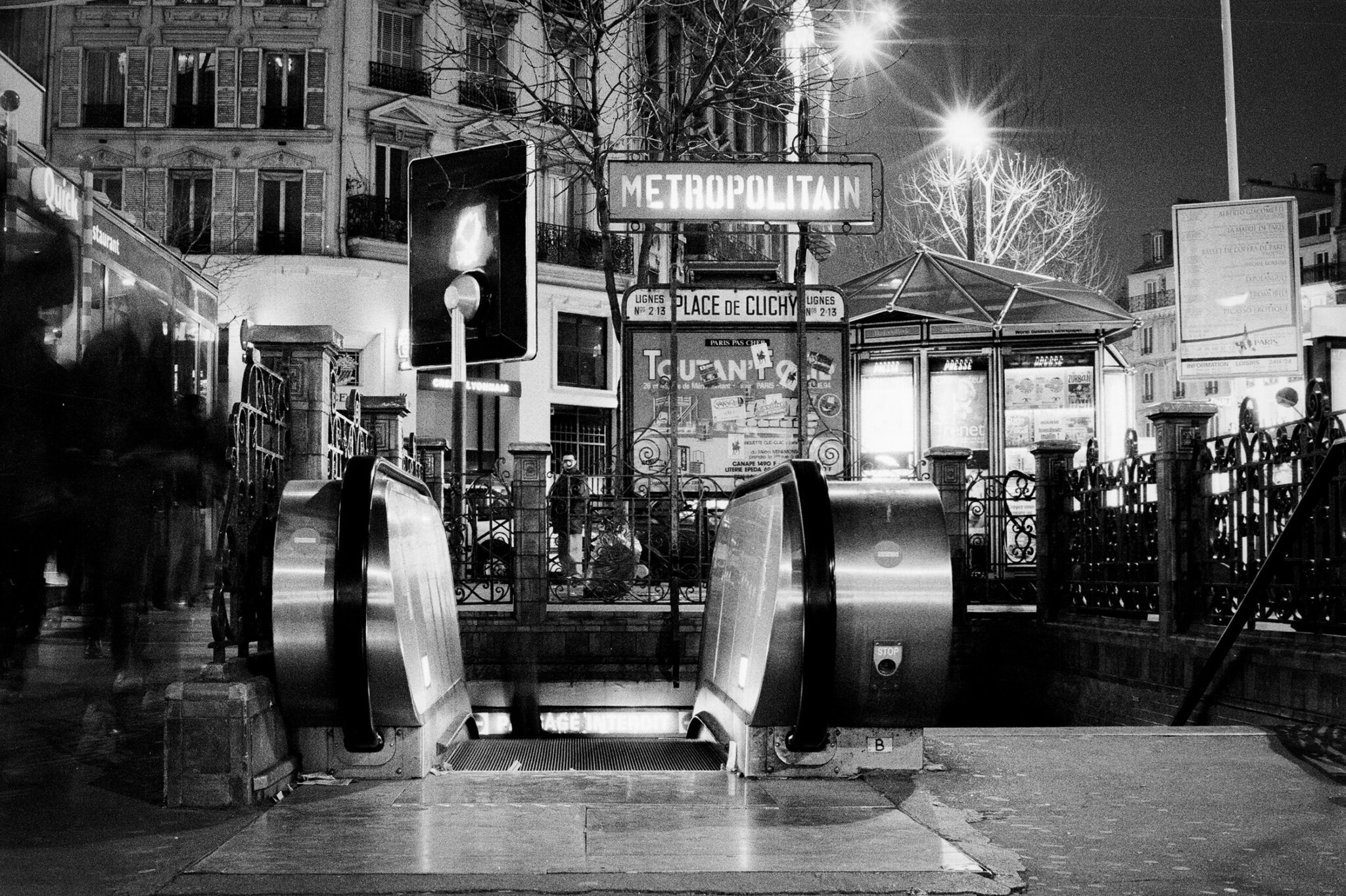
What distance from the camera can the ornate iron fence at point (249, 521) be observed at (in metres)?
6.57

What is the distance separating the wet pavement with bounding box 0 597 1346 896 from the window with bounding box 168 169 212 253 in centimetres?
2858

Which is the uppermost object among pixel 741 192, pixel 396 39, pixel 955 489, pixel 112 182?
pixel 396 39

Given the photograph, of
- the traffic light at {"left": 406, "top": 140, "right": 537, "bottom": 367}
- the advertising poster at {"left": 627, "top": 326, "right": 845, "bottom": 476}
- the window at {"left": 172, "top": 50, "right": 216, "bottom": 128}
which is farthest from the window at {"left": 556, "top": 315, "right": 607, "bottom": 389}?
the traffic light at {"left": 406, "top": 140, "right": 537, "bottom": 367}

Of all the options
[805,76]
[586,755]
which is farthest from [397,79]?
[586,755]

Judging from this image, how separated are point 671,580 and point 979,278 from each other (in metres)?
9.64

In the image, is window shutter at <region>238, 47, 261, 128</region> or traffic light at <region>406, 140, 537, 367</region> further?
window shutter at <region>238, 47, 261, 128</region>

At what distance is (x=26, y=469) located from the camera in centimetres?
1360

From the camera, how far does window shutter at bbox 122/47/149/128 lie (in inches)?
1362

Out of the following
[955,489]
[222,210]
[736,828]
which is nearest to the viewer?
[736,828]

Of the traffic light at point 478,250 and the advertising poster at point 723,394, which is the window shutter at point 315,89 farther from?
the traffic light at point 478,250

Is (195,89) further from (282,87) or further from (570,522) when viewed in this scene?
(570,522)

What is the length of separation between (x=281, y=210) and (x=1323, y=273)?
59365 mm

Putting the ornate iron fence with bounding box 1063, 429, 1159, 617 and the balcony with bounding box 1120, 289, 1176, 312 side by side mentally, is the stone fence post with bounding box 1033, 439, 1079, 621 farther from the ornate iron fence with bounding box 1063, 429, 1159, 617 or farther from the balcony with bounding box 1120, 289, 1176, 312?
the balcony with bounding box 1120, 289, 1176, 312

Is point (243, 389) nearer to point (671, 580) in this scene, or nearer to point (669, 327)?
point (671, 580)
